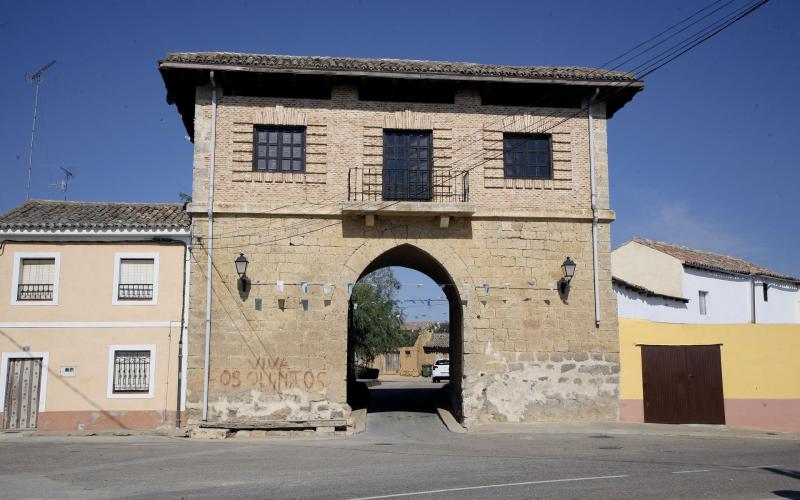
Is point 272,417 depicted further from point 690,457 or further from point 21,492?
point 690,457

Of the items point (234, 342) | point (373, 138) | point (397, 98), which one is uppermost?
point (397, 98)

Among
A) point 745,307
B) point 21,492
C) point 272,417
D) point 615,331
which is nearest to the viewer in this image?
point 21,492

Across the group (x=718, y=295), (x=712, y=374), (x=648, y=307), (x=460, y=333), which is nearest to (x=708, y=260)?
(x=718, y=295)

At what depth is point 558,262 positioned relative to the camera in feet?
55.9

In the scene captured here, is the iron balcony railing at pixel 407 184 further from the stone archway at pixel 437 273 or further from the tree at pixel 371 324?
the tree at pixel 371 324

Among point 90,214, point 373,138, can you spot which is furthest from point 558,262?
point 90,214

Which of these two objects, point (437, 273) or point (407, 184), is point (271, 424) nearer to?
point (437, 273)

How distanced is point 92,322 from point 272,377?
14.3ft

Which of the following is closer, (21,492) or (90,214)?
(21,492)

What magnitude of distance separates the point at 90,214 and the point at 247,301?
16.2ft

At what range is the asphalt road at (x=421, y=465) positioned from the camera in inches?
328

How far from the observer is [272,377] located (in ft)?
52.5

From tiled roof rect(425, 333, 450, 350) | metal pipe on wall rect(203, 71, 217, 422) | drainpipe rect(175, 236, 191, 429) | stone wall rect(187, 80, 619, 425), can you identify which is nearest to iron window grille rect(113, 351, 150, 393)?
drainpipe rect(175, 236, 191, 429)

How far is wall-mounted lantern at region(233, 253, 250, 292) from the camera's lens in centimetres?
1598
